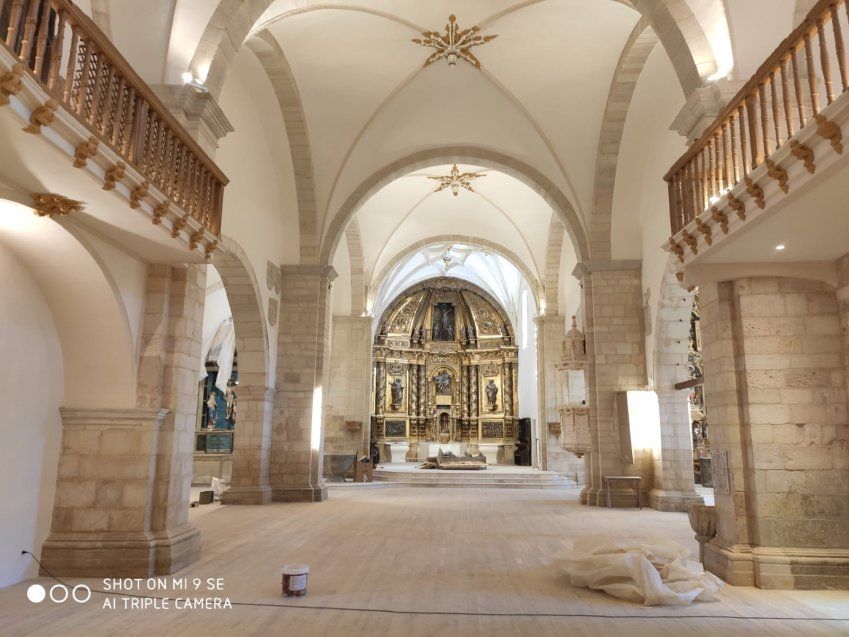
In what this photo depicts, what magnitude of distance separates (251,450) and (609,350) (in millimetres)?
6966

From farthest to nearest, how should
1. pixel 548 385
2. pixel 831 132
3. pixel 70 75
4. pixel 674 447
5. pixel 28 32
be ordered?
pixel 548 385, pixel 674 447, pixel 70 75, pixel 831 132, pixel 28 32

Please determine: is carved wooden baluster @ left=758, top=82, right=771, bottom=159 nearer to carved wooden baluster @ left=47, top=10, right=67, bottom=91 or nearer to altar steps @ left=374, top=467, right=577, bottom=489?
carved wooden baluster @ left=47, top=10, right=67, bottom=91

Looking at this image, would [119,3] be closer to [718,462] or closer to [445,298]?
[718,462]

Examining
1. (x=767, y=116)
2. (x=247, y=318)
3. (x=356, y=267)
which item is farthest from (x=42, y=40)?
(x=356, y=267)

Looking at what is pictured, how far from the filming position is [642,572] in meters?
4.77

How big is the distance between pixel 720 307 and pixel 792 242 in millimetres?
916

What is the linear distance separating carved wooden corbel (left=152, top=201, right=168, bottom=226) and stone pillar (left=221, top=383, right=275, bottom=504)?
7.12 m

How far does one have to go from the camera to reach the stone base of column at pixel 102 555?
5.33 metres

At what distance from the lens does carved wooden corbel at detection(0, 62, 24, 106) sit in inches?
118

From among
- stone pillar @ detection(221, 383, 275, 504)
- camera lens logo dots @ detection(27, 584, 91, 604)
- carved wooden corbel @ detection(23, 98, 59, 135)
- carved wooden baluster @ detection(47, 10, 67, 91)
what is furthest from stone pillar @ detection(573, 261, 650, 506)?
carved wooden corbel @ detection(23, 98, 59, 135)

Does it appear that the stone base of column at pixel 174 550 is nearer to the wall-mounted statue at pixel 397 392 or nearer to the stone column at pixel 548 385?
the stone column at pixel 548 385

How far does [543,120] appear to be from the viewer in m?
11.8

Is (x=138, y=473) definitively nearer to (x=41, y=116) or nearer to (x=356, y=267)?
(x=41, y=116)

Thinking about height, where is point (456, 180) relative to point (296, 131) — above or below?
above
